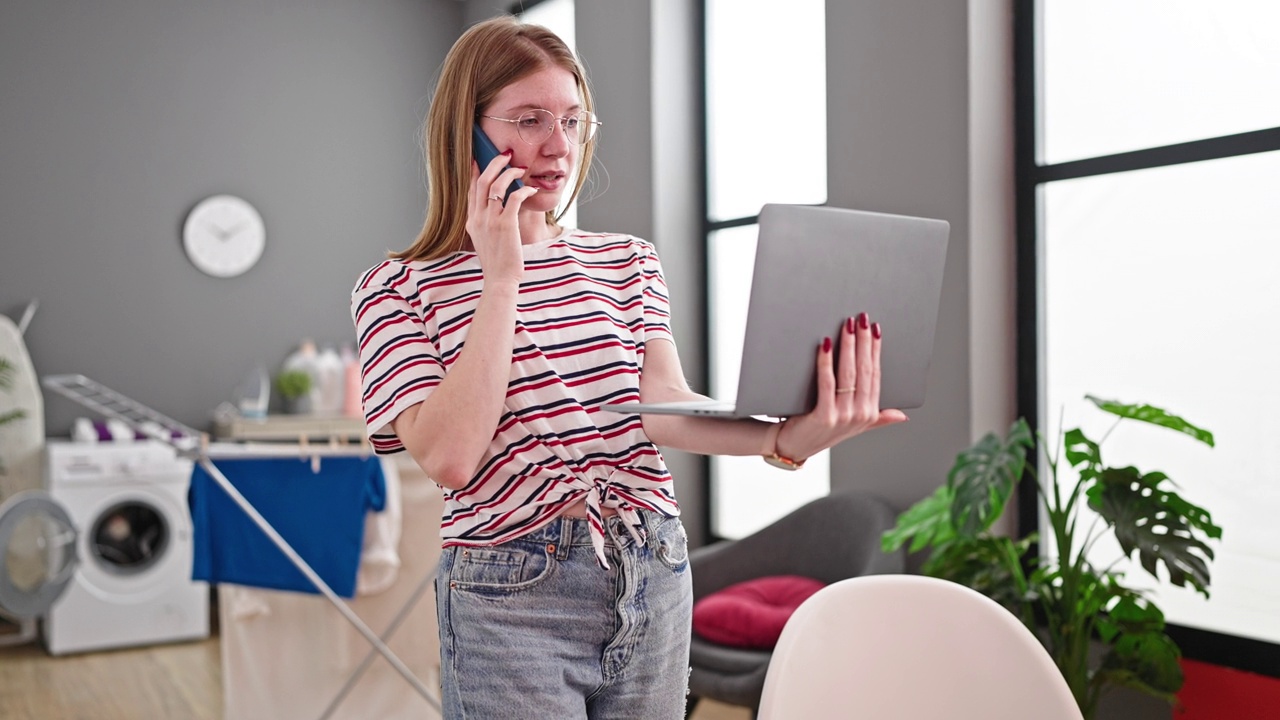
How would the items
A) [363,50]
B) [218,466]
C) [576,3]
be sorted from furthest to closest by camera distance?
1. [363,50]
2. [576,3]
3. [218,466]

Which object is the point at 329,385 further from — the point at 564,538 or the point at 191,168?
the point at 564,538

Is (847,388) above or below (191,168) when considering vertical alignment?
below

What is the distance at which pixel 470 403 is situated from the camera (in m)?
1.12

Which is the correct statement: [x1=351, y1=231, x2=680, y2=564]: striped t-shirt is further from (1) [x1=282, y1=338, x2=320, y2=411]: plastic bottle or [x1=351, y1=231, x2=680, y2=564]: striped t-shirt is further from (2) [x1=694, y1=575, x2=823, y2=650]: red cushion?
(1) [x1=282, y1=338, x2=320, y2=411]: plastic bottle

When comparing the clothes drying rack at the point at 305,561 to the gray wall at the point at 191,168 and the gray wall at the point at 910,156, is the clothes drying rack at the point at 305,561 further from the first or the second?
the gray wall at the point at 191,168

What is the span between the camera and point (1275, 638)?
2508 mm

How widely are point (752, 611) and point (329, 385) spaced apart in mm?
3407

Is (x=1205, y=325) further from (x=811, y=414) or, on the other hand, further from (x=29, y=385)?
(x=29, y=385)

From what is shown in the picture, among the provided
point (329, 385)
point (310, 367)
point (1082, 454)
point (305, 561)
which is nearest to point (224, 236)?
point (310, 367)

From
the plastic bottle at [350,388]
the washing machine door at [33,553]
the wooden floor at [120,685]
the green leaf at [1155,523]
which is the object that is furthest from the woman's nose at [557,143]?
the plastic bottle at [350,388]

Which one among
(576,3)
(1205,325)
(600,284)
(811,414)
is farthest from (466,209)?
(576,3)

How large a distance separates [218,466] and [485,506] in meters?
2.25

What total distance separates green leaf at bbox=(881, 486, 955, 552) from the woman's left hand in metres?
1.56

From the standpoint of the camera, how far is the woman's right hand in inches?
45.7
